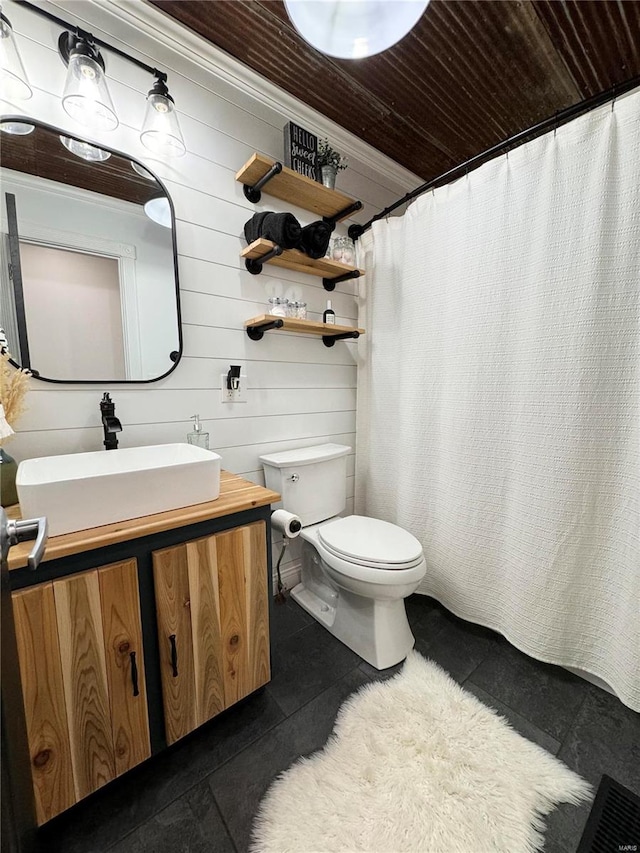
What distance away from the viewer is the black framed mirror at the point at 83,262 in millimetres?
1104

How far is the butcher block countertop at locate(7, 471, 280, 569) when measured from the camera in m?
0.79

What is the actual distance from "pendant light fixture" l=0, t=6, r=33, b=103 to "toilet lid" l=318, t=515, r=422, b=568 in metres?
1.78

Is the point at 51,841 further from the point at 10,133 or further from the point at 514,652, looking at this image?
the point at 10,133

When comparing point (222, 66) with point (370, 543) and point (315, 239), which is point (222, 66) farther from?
point (370, 543)

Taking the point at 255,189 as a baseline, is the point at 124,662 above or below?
below

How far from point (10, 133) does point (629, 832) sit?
263 cm

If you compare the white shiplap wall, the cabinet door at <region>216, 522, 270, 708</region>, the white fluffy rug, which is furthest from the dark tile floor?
the white shiplap wall

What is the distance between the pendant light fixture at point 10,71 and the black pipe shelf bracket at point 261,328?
0.96 m

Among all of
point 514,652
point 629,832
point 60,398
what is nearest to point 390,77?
point 60,398

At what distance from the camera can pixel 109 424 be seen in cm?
119

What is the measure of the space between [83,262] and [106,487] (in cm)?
85

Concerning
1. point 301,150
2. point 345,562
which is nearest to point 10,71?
point 301,150

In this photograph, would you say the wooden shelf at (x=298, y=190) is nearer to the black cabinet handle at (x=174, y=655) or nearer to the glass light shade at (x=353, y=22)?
the glass light shade at (x=353, y=22)

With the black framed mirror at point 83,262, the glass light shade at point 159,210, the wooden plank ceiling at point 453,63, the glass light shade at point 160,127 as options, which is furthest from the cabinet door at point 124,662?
the wooden plank ceiling at point 453,63
